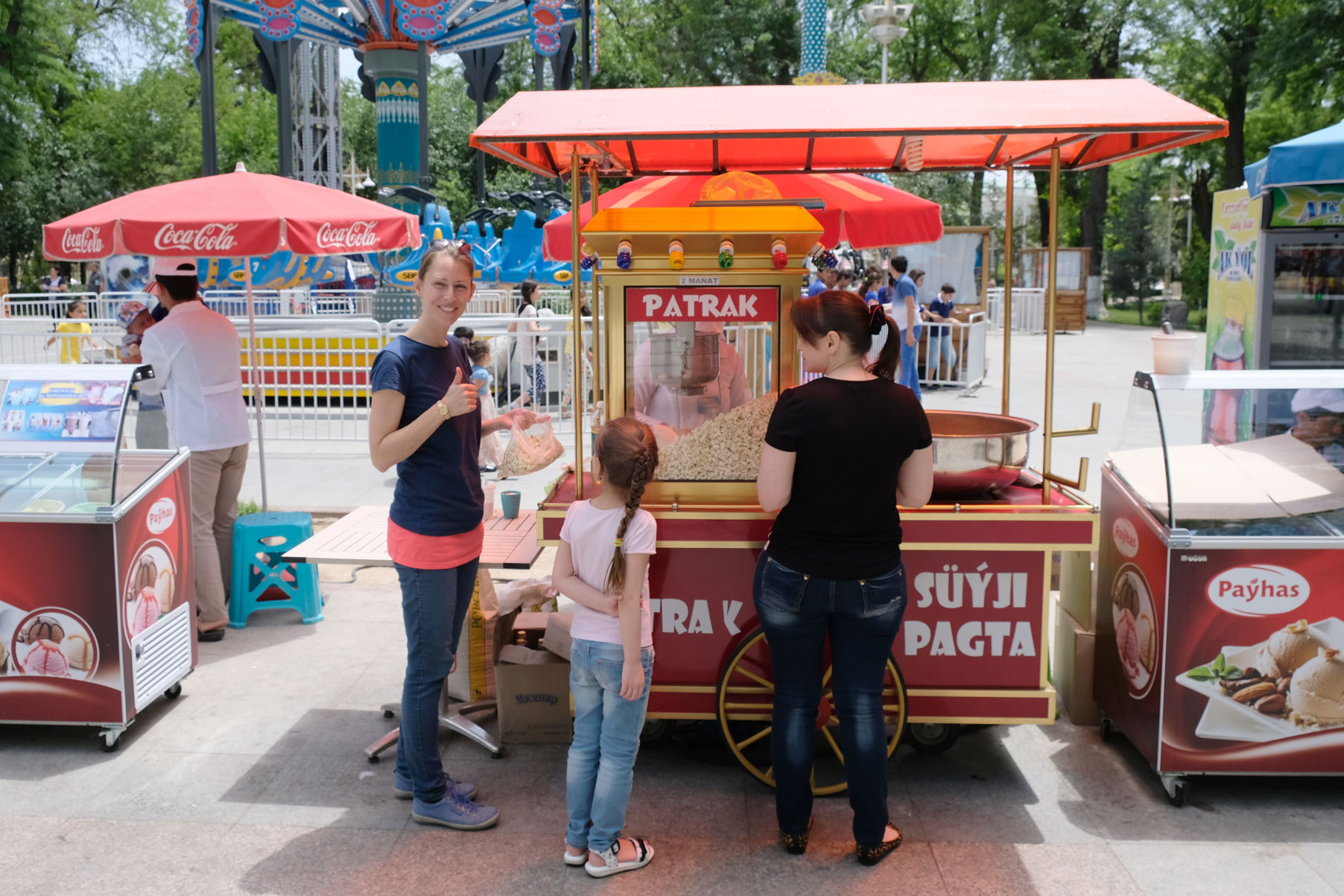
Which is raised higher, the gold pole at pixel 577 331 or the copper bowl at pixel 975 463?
the gold pole at pixel 577 331

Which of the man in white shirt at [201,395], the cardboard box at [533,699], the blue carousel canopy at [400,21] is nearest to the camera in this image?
Answer: the cardboard box at [533,699]

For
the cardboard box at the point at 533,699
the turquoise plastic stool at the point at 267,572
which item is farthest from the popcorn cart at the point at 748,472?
the turquoise plastic stool at the point at 267,572

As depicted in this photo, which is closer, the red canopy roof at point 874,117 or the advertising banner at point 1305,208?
the red canopy roof at point 874,117

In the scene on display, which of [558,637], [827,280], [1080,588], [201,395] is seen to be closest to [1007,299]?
[1080,588]

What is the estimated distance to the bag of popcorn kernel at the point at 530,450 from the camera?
4.83m

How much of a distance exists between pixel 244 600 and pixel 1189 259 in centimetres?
3787

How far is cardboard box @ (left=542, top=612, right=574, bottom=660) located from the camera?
4508mm

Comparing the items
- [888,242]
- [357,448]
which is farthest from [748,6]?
[888,242]

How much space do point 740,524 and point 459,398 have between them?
3.85ft

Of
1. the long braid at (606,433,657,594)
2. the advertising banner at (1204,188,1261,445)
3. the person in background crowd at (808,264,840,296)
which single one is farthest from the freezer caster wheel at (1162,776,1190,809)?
the person in background crowd at (808,264,840,296)

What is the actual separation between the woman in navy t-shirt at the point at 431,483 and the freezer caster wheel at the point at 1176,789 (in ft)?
7.99

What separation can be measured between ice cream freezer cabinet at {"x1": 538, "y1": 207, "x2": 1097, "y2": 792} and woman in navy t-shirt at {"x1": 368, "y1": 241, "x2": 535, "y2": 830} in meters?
0.56

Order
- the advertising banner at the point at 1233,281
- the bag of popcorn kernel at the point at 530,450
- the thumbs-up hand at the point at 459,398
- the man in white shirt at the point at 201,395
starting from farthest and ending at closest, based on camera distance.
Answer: the advertising banner at the point at 1233,281 → the man in white shirt at the point at 201,395 → the bag of popcorn kernel at the point at 530,450 → the thumbs-up hand at the point at 459,398

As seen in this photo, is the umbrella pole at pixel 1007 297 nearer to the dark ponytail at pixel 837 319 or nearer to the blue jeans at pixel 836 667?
the dark ponytail at pixel 837 319
